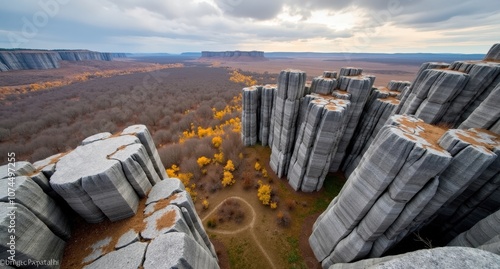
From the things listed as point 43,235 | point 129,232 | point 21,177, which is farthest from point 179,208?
point 21,177

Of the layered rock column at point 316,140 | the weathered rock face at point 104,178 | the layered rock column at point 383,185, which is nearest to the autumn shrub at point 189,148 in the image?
the layered rock column at point 316,140

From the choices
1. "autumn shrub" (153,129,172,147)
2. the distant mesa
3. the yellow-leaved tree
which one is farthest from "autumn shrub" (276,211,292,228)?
the distant mesa

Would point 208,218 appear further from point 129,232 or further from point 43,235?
point 43,235

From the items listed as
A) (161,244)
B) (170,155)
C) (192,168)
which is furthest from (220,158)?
(161,244)

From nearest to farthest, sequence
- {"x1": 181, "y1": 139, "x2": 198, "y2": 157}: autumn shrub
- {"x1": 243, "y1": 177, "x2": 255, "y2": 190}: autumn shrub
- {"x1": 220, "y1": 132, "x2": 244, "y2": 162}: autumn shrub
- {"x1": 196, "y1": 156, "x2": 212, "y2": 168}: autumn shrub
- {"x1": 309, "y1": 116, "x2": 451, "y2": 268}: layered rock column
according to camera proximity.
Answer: {"x1": 309, "y1": 116, "x2": 451, "y2": 268}: layered rock column → {"x1": 243, "y1": 177, "x2": 255, "y2": 190}: autumn shrub → {"x1": 196, "y1": 156, "x2": 212, "y2": 168}: autumn shrub → {"x1": 220, "y1": 132, "x2": 244, "y2": 162}: autumn shrub → {"x1": 181, "y1": 139, "x2": 198, "y2": 157}: autumn shrub

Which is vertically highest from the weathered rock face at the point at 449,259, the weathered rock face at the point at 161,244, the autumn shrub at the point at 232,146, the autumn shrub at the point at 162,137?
the weathered rock face at the point at 449,259

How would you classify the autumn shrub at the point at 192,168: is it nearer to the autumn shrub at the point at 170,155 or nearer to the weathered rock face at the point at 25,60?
the autumn shrub at the point at 170,155

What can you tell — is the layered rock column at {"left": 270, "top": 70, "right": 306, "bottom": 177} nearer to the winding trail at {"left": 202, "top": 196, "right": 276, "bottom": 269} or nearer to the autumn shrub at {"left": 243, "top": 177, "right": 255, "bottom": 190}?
the autumn shrub at {"left": 243, "top": 177, "right": 255, "bottom": 190}

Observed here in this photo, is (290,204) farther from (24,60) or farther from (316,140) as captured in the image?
(24,60)
